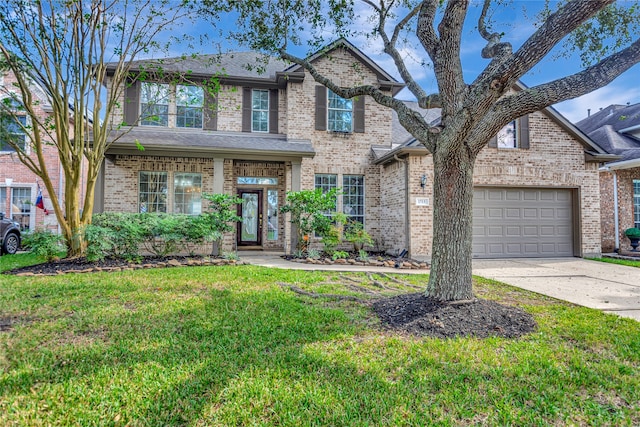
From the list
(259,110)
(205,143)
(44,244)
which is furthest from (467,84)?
(44,244)

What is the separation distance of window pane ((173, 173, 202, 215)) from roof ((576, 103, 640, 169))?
13182 millimetres

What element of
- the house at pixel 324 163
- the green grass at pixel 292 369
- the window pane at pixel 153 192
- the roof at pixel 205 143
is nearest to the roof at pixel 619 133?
the house at pixel 324 163

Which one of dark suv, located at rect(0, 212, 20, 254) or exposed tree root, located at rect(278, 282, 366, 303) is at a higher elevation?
dark suv, located at rect(0, 212, 20, 254)

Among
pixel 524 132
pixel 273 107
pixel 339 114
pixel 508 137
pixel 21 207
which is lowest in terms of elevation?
pixel 21 207

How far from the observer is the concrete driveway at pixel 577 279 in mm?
4875

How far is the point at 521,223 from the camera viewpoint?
10023 mm

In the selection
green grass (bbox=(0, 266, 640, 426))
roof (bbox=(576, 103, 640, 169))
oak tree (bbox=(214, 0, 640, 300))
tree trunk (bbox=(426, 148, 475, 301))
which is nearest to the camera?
green grass (bbox=(0, 266, 640, 426))

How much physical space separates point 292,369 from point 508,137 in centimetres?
1005

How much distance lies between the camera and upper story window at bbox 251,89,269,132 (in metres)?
11.3

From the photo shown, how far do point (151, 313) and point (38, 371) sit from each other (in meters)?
1.43

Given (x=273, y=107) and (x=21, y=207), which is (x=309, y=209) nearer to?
(x=273, y=107)

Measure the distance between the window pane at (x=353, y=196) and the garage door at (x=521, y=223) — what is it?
345 cm

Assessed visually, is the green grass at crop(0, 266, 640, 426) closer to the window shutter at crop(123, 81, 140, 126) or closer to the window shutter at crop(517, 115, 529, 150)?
the window shutter at crop(517, 115, 529, 150)

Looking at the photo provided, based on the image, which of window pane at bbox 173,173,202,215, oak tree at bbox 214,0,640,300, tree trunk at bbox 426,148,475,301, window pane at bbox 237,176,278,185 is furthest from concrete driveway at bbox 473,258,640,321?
window pane at bbox 173,173,202,215
